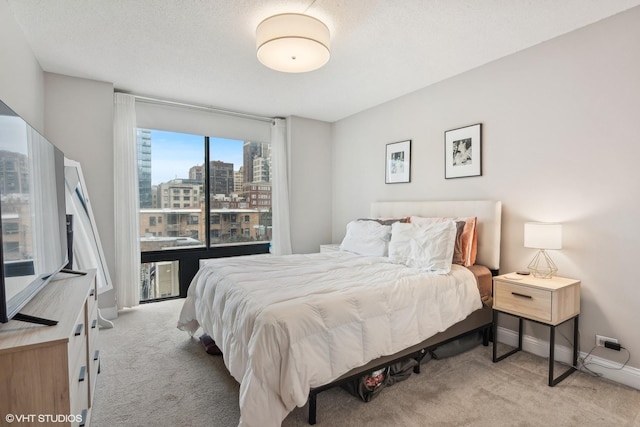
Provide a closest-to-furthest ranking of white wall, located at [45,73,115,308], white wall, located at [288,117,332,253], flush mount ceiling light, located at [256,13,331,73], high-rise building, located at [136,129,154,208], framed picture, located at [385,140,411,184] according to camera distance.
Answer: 1. flush mount ceiling light, located at [256,13,331,73]
2. white wall, located at [45,73,115,308]
3. framed picture, located at [385,140,411,184]
4. high-rise building, located at [136,129,154,208]
5. white wall, located at [288,117,332,253]

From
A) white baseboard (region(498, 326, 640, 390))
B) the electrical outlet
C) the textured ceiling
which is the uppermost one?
the textured ceiling

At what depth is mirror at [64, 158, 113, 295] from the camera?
3.06 meters

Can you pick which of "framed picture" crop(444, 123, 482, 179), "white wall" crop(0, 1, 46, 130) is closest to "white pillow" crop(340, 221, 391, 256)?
"framed picture" crop(444, 123, 482, 179)

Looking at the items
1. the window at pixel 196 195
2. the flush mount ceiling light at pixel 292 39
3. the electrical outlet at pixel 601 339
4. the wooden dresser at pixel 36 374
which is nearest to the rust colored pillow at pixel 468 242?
the electrical outlet at pixel 601 339

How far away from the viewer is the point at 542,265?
267cm

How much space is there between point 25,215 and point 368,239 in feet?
9.12

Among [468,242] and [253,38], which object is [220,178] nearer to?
[253,38]

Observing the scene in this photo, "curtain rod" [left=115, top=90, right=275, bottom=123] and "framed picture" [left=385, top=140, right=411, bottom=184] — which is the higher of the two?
"curtain rod" [left=115, top=90, right=275, bottom=123]

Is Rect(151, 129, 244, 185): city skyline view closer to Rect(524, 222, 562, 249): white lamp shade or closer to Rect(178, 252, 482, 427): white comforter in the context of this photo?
Rect(178, 252, 482, 427): white comforter

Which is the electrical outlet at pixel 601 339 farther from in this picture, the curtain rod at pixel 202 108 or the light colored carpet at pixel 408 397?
the curtain rod at pixel 202 108

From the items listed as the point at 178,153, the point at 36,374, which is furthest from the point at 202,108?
the point at 36,374

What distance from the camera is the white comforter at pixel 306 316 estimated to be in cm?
160

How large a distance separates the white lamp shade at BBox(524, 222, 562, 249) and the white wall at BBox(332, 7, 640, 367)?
0.28m

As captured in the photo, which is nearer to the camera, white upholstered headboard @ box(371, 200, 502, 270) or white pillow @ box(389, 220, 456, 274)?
white pillow @ box(389, 220, 456, 274)
